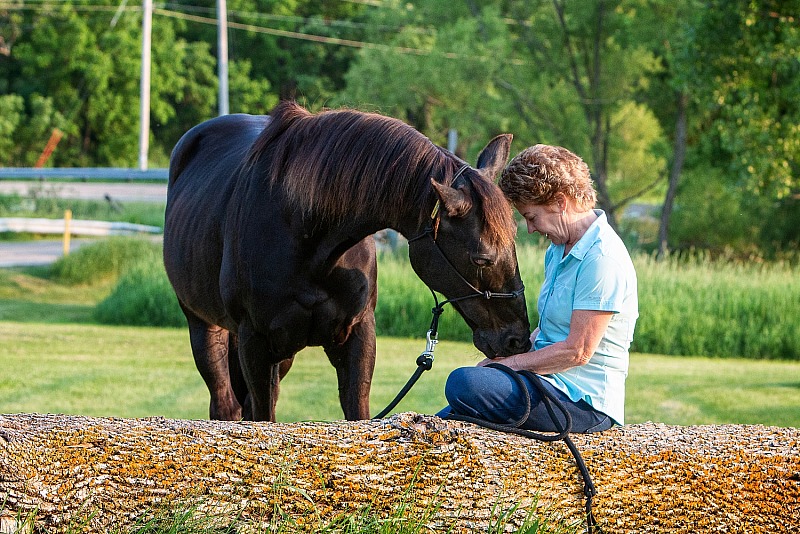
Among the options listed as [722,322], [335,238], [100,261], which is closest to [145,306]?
[100,261]

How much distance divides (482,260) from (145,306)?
38.1 ft

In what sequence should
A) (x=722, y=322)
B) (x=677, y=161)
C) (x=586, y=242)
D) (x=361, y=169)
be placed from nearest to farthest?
(x=586, y=242), (x=361, y=169), (x=722, y=322), (x=677, y=161)

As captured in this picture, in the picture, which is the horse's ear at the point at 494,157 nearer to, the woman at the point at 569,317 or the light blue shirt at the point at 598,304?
the woman at the point at 569,317

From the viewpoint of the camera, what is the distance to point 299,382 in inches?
395

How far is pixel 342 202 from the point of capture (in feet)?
13.9

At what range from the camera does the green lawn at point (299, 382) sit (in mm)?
8492

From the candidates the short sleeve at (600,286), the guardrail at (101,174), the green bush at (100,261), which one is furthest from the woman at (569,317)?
the guardrail at (101,174)

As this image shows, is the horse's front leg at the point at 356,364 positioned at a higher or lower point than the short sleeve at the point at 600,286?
lower

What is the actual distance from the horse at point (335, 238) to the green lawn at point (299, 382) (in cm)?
250

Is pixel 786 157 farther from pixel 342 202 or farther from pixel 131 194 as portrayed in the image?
pixel 131 194

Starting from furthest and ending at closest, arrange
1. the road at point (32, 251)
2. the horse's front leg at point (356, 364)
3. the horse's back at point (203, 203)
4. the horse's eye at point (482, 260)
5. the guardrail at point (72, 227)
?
the guardrail at point (72, 227)
the road at point (32, 251)
the horse's back at point (203, 203)
the horse's front leg at point (356, 364)
the horse's eye at point (482, 260)

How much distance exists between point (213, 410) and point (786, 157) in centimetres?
1173

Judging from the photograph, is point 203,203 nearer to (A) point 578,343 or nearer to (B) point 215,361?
(B) point 215,361

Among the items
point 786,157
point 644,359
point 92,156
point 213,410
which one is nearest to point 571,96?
point 786,157
